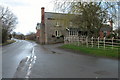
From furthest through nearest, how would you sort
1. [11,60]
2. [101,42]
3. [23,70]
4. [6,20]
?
[6,20]
[101,42]
[11,60]
[23,70]

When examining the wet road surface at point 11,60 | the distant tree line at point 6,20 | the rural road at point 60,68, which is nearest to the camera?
the rural road at point 60,68

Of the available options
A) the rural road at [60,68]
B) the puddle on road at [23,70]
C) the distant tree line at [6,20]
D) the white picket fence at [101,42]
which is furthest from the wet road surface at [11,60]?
the distant tree line at [6,20]

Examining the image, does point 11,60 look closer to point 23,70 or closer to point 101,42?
point 23,70

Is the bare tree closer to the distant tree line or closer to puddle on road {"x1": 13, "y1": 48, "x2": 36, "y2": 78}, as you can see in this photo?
the distant tree line

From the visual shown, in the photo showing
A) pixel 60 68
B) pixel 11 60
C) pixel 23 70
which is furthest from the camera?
pixel 11 60

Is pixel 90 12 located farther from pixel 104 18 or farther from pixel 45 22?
pixel 45 22

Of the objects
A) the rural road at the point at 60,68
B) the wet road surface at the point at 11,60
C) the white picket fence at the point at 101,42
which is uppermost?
the white picket fence at the point at 101,42

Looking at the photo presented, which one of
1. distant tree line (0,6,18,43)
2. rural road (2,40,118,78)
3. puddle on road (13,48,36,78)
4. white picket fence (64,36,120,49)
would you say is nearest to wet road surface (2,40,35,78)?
rural road (2,40,118,78)

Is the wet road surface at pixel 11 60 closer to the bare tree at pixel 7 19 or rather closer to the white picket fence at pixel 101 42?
the white picket fence at pixel 101 42

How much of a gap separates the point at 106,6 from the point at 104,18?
7.63ft

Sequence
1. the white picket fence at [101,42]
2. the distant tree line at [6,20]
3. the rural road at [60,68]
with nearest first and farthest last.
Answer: the rural road at [60,68]
the white picket fence at [101,42]
the distant tree line at [6,20]

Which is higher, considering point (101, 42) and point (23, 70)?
point (101, 42)

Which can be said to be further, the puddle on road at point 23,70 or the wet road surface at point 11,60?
the wet road surface at point 11,60

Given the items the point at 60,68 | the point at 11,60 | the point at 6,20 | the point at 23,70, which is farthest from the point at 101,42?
the point at 6,20
